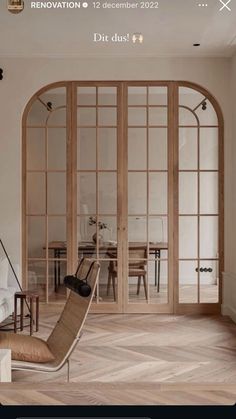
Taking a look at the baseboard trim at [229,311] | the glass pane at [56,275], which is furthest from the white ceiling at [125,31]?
the baseboard trim at [229,311]

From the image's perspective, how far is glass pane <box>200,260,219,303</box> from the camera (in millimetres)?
3859

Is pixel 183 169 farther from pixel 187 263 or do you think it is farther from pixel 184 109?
pixel 187 263

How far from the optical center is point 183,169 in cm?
387

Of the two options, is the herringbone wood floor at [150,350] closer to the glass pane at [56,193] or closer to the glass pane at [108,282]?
the glass pane at [108,282]

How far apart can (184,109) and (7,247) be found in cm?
156

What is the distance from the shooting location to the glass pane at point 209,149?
3.85 m

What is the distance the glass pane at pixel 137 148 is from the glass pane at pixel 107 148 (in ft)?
0.35

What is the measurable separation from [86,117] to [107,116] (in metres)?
0.15

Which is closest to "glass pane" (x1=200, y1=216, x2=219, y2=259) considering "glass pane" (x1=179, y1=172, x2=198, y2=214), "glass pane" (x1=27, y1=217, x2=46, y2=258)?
"glass pane" (x1=179, y1=172, x2=198, y2=214)

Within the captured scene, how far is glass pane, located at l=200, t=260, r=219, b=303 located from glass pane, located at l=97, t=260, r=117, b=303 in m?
0.61

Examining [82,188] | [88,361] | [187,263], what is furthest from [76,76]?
[88,361]

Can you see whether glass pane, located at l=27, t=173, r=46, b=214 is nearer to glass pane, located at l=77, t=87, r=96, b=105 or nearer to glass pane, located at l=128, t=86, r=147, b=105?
glass pane, located at l=77, t=87, r=96, b=105

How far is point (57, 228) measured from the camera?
389cm

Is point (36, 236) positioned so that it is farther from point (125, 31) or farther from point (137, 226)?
point (125, 31)
